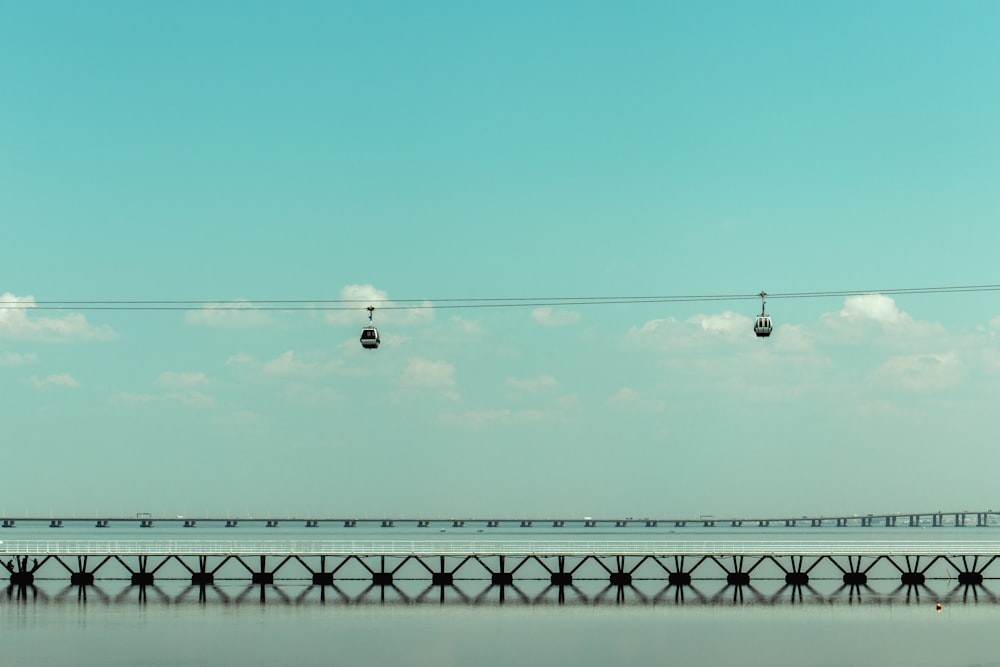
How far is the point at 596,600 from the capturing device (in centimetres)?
7812

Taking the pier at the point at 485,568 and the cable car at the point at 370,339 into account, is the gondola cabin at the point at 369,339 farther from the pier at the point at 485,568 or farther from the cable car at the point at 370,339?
the pier at the point at 485,568

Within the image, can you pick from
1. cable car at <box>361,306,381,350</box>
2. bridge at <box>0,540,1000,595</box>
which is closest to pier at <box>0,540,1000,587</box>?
bridge at <box>0,540,1000,595</box>

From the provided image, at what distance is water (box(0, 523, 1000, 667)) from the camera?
56250 millimetres

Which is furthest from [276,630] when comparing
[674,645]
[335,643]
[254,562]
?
[254,562]

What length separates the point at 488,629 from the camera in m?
64.4

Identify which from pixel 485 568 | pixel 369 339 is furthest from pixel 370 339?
pixel 485 568

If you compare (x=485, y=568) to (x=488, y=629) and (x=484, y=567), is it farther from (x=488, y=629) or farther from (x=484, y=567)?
(x=488, y=629)

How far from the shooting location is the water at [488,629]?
185 ft

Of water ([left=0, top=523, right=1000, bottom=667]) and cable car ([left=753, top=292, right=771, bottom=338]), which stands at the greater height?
cable car ([left=753, top=292, right=771, bottom=338])

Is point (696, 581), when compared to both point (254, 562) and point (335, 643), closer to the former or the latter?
point (335, 643)

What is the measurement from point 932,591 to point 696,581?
59.5 ft

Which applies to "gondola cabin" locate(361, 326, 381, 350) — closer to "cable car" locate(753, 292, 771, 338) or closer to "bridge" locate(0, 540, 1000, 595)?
"cable car" locate(753, 292, 771, 338)

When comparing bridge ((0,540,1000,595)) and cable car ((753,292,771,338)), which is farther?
bridge ((0,540,1000,595))

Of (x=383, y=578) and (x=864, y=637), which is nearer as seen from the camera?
(x=864, y=637)
